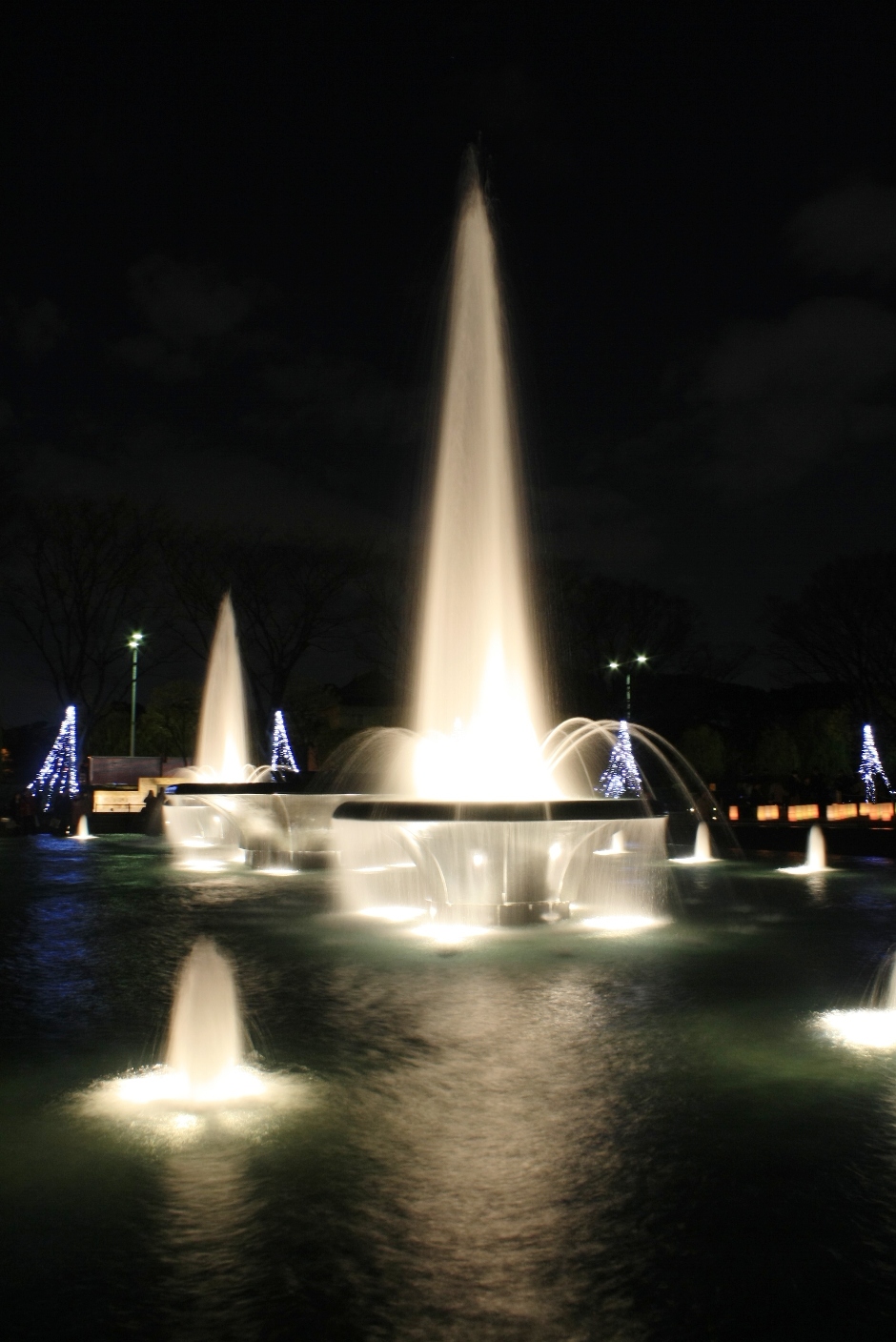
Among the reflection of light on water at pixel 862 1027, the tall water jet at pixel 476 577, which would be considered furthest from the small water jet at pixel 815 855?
the reflection of light on water at pixel 862 1027

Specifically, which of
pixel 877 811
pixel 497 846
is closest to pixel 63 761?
pixel 877 811

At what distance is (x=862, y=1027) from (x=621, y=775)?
3416cm

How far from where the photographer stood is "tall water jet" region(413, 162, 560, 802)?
46.5ft

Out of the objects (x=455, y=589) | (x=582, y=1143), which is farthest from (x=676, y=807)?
(x=582, y=1143)

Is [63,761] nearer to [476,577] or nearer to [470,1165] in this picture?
[476,577]

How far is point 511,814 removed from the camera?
1034 centimetres

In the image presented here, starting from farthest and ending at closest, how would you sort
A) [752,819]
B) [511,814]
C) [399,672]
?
[399,672], [752,819], [511,814]

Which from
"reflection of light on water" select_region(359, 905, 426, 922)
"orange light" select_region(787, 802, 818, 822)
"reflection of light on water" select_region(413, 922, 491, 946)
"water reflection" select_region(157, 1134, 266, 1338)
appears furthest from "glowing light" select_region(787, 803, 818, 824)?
"water reflection" select_region(157, 1134, 266, 1338)

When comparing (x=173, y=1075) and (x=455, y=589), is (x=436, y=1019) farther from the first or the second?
(x=455, y=589)

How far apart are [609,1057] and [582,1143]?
53.5 inches

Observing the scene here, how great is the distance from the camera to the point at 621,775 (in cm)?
4028

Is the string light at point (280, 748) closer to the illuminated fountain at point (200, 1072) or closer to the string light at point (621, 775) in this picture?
the string light at point (621, 775)

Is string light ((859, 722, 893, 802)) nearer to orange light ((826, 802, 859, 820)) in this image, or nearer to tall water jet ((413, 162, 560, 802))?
orange light ((826, 802, 859, 820))

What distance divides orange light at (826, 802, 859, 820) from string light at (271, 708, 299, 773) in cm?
1883
